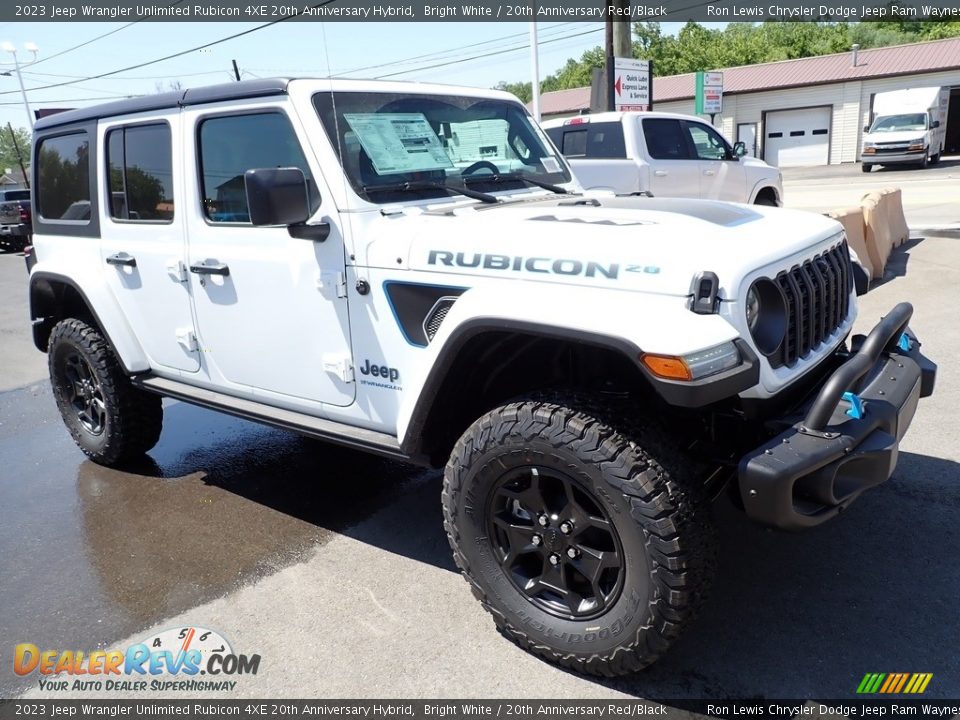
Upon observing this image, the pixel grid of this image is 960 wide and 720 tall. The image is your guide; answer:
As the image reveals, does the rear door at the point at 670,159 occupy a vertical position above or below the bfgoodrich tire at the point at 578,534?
above

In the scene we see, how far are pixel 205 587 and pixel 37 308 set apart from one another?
2365mm

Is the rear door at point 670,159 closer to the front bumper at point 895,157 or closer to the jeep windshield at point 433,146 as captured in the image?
the jeep windshield at point 433,146

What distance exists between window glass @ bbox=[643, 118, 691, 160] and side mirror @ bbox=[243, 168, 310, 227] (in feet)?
26.3

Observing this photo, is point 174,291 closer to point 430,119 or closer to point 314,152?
point 314,152

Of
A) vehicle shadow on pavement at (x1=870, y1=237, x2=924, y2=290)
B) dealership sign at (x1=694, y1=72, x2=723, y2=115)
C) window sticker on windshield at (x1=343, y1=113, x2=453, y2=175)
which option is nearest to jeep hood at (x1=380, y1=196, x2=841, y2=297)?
window sticker on windshield at (x1=343, y1=113, x2=453, y2=175)

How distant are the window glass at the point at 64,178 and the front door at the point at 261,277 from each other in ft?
3.56

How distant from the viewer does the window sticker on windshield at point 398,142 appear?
3.21 meters

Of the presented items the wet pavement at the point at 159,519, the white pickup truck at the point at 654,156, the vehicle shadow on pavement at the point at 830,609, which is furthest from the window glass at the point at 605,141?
the vehicle shadow on pavement at the point at 830,609

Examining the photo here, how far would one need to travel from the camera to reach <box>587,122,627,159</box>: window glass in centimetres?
1009

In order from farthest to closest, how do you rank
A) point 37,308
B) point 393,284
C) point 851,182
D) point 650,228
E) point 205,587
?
point 851,182 → point 37,308 → point 205,587 → point 393,284 → point 650,228

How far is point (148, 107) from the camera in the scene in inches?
149

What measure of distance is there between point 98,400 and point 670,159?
7.98 m

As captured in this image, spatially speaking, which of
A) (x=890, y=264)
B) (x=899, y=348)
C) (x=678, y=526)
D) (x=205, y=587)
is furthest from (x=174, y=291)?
(x=890, y=264)

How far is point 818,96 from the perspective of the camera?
33906 mm
